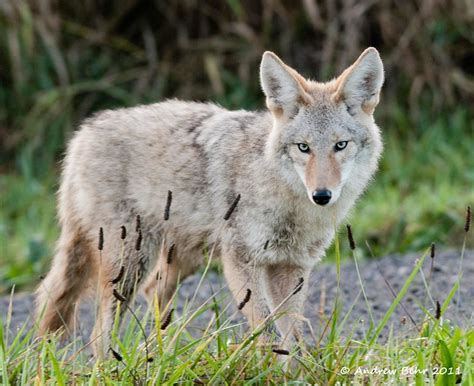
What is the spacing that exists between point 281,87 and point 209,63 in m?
5.37

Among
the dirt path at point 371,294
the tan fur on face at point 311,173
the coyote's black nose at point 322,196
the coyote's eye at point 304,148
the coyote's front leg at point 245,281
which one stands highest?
the coyote's eye at point 304,148

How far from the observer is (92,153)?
5.66m

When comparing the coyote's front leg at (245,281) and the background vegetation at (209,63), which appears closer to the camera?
the coyote's front leg at (245,281)

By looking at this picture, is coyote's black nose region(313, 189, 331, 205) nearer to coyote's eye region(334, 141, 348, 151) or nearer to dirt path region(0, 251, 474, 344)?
coyote's eye region(334, 141, 348, 151)

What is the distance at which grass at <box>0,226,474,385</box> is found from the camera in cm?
390

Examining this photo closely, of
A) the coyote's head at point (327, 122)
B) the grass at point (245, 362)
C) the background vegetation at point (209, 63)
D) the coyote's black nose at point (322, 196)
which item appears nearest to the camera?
the grass at point (245, 362)

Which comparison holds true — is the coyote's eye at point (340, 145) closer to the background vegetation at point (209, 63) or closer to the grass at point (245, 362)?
the grass at point (245, 362)

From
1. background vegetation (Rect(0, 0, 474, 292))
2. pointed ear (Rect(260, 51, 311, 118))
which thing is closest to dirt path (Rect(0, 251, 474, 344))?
pointed ear (Rect(260, 51, 311, 118))

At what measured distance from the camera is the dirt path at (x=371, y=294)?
554cm

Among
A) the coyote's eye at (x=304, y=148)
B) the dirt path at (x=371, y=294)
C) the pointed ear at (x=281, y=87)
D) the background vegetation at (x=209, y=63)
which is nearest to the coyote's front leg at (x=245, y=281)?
→ the dirt path at (x=371, y=294)

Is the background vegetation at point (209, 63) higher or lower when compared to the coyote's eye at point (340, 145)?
lower

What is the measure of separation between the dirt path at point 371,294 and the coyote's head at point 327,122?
2.46 ft

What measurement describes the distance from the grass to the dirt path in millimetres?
885

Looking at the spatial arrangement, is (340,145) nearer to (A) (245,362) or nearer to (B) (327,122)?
(B) (327,122)
